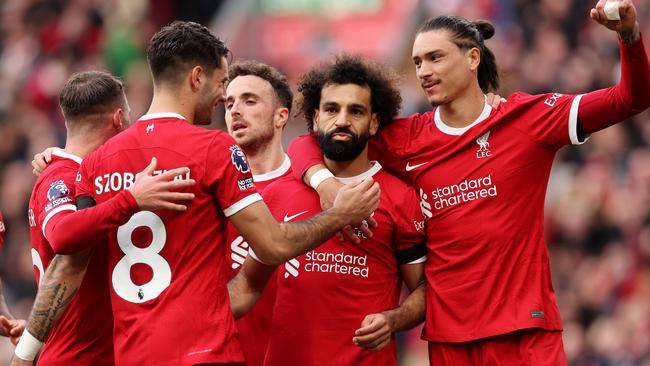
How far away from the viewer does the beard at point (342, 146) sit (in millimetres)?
6652

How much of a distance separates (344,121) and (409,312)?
3.81 ft

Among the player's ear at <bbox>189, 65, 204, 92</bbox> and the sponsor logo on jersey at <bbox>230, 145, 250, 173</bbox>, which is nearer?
the sponsor logo on jersey at <bbox>230, 145, 250, 173</bbox>

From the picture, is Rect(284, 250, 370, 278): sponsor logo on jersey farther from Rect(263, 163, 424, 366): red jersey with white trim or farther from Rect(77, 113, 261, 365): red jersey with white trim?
Rect(77, 113, 261, 365): red jersey with white trim

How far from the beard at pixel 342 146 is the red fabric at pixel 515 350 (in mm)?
1247

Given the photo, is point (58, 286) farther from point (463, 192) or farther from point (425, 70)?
point (425, 70)

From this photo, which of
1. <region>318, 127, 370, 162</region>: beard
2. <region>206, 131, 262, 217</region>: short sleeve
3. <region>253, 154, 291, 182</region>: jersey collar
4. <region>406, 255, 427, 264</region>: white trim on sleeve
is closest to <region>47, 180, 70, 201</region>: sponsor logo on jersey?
<region>206, 131, 262, 217</region>: short sleeve

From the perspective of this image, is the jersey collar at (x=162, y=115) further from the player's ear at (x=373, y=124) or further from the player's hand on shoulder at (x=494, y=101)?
the player's hand on shoulder at (x=494, y=101)

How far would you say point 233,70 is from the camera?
26.6ft

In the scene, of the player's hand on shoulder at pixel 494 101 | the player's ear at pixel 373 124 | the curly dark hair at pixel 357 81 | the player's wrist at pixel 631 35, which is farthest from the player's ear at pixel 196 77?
the player's wrist at pixel 631 35

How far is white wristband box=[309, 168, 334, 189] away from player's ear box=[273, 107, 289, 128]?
1298 mm

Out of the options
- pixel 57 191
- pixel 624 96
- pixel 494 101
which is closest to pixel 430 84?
pixel 494 101

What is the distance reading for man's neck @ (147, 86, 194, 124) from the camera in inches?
232

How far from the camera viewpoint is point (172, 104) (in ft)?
19.4

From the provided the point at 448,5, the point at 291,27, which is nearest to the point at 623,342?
the point at 448,5
